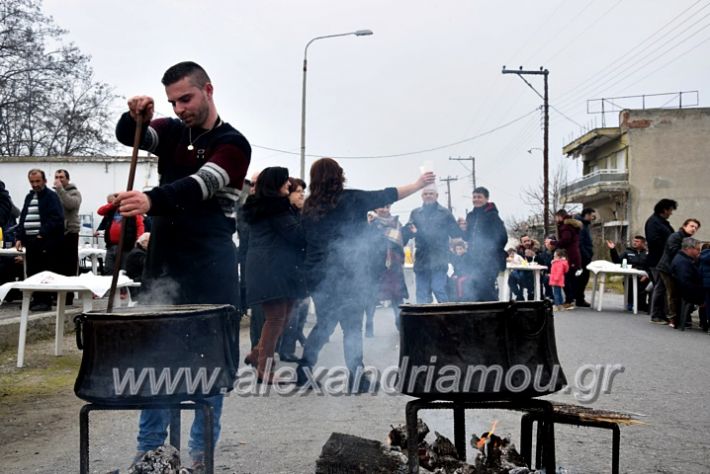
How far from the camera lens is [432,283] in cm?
988

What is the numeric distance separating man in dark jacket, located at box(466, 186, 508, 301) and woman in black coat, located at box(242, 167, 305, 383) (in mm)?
3090

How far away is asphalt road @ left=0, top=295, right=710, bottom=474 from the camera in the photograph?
4.01 m

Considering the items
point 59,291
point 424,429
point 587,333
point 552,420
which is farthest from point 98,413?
point 587,333

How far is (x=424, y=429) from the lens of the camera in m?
3.71

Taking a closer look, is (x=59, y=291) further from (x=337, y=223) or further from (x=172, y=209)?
(x=172, y=209)

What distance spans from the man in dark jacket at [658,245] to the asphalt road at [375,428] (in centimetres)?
485

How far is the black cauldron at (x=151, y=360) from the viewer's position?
8.86 feet

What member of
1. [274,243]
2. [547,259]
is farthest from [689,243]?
[274,243]

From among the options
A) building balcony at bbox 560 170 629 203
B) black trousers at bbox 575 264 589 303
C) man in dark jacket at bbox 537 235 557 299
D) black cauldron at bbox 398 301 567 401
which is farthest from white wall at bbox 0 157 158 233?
building balcony at bbox 560 170 629 203

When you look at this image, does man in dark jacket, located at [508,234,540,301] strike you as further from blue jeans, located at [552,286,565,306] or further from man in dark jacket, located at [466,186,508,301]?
man in dark jacket, located at [466,186,508,301]

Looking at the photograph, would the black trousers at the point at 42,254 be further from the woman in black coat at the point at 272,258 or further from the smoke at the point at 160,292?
the smoke at the point at 160,292

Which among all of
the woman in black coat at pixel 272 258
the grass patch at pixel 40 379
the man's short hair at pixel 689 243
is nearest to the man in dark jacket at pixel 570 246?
the man's short hair at pixel 689 243

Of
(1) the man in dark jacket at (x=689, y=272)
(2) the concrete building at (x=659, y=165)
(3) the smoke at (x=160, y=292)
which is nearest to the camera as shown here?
(3) the smoke at (x=160, y=292)

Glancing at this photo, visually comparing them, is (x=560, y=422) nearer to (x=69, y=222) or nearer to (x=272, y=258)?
(x=272, y=258)
